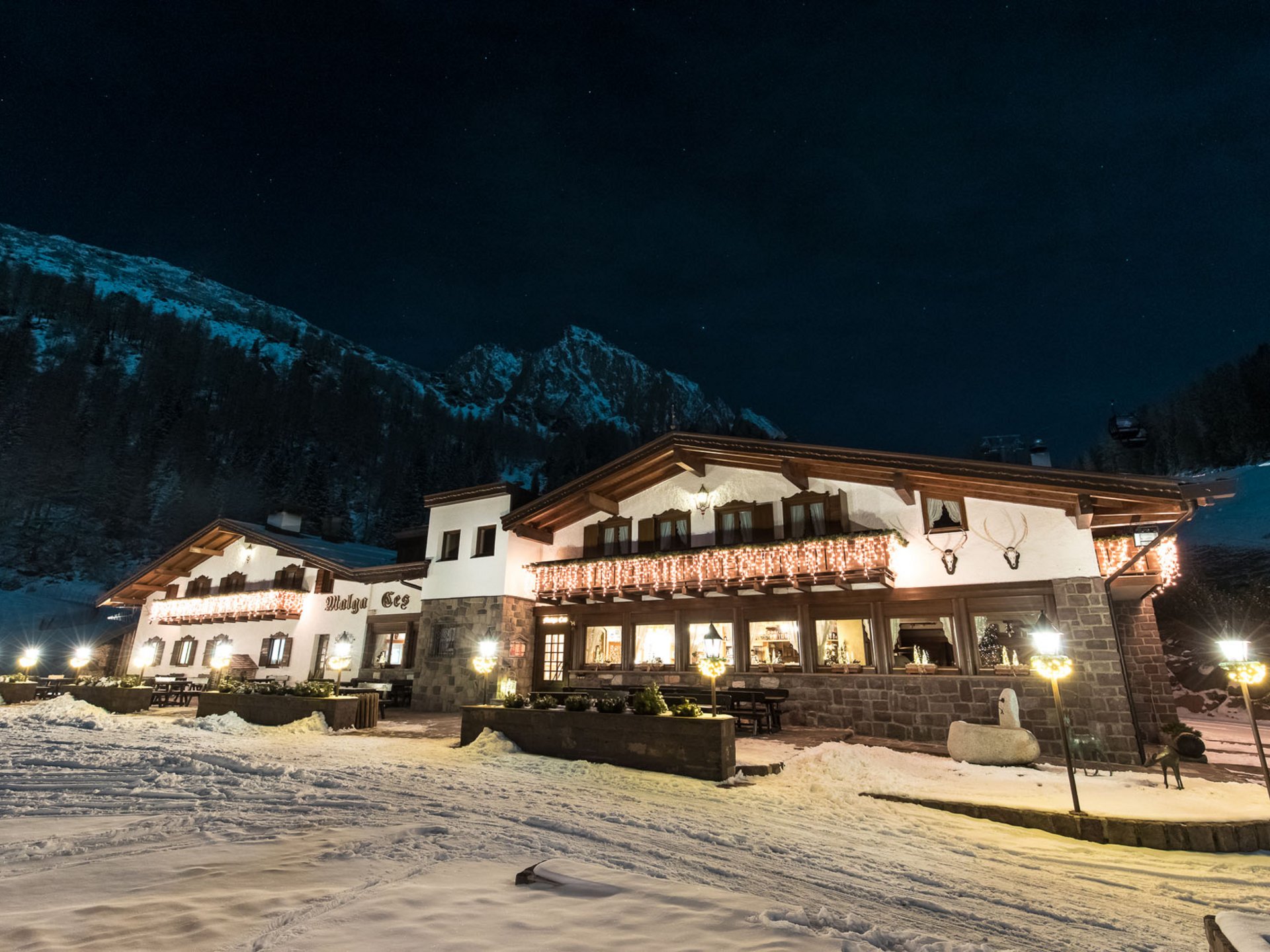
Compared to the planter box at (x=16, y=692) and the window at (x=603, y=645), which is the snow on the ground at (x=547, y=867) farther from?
the planter box at (x=16, y=692)

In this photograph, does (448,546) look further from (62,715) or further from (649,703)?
(649,703)

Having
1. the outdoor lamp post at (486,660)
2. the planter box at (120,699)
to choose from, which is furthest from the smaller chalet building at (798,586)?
the planter box at (120,699)

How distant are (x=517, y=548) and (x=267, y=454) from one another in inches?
3177

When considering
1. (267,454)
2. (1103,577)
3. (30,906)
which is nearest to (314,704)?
(30,906)

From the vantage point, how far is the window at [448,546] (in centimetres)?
2358

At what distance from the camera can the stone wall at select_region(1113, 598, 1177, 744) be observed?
635 inches

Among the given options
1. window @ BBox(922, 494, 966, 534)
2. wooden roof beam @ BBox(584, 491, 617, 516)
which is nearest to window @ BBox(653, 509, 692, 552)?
wooden roof beam @ BBox(584, 491, 617, 516)

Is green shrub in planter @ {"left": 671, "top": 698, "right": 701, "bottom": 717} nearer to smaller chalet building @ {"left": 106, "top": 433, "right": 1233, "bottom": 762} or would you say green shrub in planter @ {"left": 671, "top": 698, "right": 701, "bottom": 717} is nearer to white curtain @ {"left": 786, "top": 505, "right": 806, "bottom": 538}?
smaller chalet building @ {"left": 106, "top": 433, "right": 1233, "bottom": 762}

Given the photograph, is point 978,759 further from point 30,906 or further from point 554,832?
point 30,906

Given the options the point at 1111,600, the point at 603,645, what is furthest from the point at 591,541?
the point at 1111,600

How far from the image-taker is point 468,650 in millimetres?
21625

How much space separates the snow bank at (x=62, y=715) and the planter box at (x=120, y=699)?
363mm

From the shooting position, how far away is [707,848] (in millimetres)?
6449

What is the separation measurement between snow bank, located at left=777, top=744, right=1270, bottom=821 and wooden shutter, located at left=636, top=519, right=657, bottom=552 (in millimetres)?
9918
